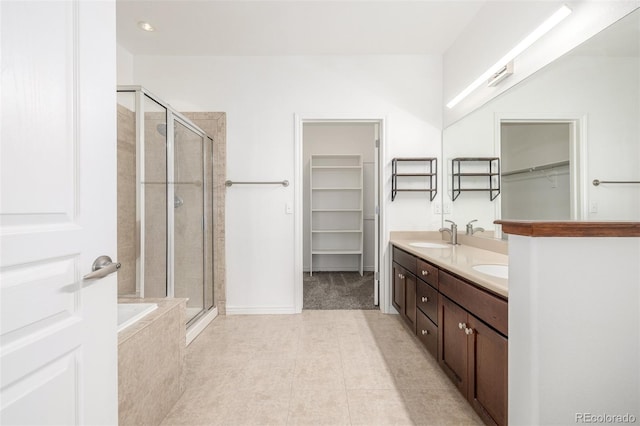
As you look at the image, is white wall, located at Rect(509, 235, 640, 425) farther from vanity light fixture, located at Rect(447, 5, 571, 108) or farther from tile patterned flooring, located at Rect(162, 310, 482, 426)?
vanity light fixture, located at Rect(447, 5, 571, 108)

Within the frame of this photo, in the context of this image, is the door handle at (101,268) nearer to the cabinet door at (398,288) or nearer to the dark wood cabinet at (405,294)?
the dark wood cabinet at (405,294)

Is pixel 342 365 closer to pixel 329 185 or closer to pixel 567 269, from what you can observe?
pixel 567 269

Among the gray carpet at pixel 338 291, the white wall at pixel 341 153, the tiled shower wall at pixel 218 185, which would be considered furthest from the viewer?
the white wall at pixel 341 153

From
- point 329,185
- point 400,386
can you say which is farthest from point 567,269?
point 329,185

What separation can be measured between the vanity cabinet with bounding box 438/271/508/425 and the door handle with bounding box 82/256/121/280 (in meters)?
1.36

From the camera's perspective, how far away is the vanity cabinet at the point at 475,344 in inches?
45.1

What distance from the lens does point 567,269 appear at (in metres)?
0.90

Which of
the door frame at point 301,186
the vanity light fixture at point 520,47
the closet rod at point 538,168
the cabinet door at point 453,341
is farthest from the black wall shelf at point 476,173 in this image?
the cabinet door at point 453,341

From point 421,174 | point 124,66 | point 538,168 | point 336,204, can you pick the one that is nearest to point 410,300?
point 421,174

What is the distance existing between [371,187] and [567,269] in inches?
147

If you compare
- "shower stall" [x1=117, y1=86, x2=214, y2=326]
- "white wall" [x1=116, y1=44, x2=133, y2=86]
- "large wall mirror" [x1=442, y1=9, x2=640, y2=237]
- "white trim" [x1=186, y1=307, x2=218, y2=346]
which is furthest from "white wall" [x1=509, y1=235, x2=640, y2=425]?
"white wall" [x1=116, y1=44, x2=133, y2=86]

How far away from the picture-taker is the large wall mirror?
46.1 inches

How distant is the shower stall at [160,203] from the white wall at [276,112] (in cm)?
35

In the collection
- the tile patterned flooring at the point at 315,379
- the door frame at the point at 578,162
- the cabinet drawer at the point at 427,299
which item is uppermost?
the door frame at the point at 578,162
